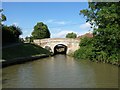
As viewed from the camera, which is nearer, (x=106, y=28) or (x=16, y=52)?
(x=106, y=28)

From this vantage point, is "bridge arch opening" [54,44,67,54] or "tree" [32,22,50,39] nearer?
"bridge arch opening" [54,44,67,54]

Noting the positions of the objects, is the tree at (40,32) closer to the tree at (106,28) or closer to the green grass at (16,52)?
the green grass at (16,52)

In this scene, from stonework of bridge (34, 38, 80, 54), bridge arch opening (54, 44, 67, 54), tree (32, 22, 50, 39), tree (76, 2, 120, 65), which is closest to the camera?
tree (76, 2, 120, 65)

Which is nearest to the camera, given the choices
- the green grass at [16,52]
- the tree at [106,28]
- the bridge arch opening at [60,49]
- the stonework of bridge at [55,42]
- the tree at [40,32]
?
the tree at [106,28]

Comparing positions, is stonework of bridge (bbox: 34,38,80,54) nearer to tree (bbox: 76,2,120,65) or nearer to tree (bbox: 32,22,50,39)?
tree (bbox: 32,22,50,39)

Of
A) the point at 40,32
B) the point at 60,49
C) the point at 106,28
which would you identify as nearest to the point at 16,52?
the point at 106,28

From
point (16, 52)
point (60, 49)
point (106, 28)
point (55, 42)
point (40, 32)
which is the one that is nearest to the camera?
point (106, 28)

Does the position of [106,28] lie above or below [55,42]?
above

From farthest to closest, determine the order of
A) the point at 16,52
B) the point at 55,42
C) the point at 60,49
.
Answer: the point at 60,49, the point at 55,42, the point at 16,52

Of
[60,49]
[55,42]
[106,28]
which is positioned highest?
[106,28]

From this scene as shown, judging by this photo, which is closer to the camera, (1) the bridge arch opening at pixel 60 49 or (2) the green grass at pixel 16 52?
(2) the green grass at pixel 16 52

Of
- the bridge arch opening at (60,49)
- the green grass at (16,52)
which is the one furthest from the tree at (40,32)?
the green grass at (16,52)

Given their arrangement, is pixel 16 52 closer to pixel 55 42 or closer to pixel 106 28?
pixel 106 28

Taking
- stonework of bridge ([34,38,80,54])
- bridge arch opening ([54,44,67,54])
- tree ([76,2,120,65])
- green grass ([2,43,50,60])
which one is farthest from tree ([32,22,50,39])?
tree ([76,2,120,65])
